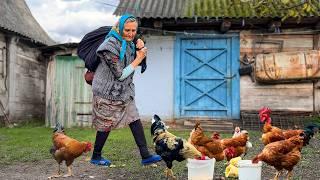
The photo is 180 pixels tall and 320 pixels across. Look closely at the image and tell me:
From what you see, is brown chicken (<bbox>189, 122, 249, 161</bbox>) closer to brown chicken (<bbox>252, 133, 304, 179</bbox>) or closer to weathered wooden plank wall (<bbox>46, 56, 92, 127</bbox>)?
brown chicken (<bbox>252, 133, 304, 179</bbox>)

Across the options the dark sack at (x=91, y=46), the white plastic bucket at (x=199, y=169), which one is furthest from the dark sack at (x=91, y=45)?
the white plastic bucket at (x=199, y=169)

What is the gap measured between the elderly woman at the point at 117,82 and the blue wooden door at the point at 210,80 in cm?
697

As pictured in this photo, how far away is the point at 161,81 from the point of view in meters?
13.1

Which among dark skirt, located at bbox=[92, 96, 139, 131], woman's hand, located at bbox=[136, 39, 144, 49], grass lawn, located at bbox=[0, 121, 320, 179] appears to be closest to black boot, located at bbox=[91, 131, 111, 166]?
dark skirt, located at bbox=[92, 96, 139, 131]

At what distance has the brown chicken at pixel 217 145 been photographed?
6199 mm

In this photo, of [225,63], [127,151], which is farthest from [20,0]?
[127,151]

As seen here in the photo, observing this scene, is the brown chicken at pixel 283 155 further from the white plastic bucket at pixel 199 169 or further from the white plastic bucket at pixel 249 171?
the white plastic bucket at pixel 199 169

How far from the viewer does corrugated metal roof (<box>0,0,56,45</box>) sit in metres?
15.1

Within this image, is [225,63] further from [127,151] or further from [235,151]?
[235,151]

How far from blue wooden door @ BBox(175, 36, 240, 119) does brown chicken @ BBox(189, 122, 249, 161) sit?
6.29 metres

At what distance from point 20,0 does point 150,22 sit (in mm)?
9351

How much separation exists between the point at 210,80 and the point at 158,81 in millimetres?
1471

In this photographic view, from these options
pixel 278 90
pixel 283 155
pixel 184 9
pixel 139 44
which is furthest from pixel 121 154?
pixel 278 90

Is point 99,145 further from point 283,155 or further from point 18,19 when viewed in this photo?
point 18,19
